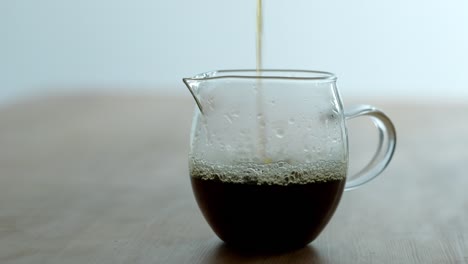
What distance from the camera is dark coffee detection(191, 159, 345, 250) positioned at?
91 centimetres

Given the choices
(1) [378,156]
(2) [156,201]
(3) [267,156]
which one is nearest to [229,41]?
(2) [156,201]

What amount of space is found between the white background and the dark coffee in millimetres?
3540

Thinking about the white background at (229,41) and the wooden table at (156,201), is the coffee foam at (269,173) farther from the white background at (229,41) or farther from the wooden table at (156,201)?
the white background at (229,41)

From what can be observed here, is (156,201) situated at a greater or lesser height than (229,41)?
greater

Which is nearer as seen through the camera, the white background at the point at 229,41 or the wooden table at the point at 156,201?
the wooden table at the point at 156,201

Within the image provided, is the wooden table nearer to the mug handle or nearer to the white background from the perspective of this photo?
the mug handle

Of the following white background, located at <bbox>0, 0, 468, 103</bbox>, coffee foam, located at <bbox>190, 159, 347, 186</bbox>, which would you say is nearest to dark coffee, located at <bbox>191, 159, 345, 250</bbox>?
coffee foam, located at <bbox>190, 159, 347, 186</bbox>

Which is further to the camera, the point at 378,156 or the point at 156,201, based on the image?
the point at 156,201

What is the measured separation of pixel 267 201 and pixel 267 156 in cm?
5

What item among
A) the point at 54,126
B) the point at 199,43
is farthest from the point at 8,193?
the point at 199,43

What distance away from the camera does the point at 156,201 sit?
126 cm

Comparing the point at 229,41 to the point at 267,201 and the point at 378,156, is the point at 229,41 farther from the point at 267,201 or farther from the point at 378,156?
the point at 267,201

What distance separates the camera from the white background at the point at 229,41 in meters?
4.47

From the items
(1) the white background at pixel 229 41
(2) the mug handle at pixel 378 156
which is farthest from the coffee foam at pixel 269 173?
(1) the white background at pixel 229 41
